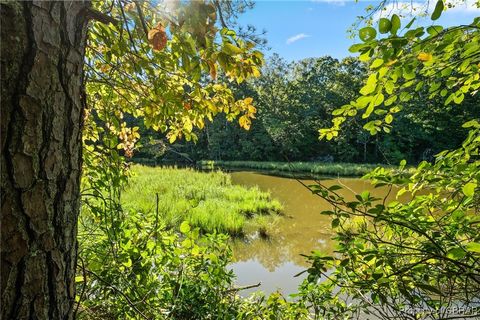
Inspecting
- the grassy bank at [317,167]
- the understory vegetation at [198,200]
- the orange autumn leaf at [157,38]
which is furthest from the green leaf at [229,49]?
the grassy bank at [317,167]

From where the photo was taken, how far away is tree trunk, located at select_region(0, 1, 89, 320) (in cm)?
57

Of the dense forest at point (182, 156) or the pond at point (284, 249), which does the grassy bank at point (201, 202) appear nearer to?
the pond at point (284, 249)

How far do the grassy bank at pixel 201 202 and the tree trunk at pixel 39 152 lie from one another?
404 cm

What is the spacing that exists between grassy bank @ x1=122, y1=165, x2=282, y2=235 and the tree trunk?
13.3ft

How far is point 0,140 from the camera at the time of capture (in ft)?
1.83

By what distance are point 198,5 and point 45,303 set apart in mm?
713

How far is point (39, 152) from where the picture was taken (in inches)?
24.3

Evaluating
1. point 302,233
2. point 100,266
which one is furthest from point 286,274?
point 100,266

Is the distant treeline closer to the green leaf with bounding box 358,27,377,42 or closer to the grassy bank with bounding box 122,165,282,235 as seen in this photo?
the grassy bank with bounding box 122,165,282,235

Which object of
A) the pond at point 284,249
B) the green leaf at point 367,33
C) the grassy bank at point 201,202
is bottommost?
the pond at point 284,249

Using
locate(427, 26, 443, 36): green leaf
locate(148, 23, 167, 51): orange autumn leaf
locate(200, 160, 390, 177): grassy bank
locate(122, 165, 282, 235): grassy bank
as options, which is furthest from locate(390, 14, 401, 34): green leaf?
locate(200, 160, 390, 177): grassy bank

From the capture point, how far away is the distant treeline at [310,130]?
24109 millimetres

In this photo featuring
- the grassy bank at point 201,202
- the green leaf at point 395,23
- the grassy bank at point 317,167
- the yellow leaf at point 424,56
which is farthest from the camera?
the grassy bank at point 317,167

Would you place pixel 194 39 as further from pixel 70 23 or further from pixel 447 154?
pixel 447 154
